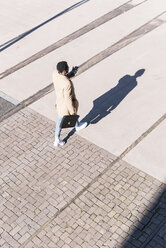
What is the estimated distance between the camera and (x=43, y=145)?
290 inches

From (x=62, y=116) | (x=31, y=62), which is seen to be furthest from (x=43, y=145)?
(x=31, y=62)

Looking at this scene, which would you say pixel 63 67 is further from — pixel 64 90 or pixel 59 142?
pixel 59 142

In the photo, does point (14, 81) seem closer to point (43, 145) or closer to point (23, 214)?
point (43, 145)

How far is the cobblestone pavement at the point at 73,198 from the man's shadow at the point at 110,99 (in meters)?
0.79

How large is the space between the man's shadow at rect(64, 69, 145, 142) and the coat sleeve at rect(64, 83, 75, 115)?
3.08 ft

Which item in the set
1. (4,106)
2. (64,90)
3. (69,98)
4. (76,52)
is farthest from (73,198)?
(76,52)

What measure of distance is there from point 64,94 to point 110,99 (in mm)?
2206

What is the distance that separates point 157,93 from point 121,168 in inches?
105

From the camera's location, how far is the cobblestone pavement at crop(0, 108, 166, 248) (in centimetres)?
554

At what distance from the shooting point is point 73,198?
618 cm

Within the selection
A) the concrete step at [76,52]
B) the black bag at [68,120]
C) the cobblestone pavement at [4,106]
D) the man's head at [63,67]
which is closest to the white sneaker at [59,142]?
the black bag at [68,120]

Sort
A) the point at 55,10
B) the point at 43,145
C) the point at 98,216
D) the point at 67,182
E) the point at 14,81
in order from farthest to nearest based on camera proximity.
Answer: the point at 55,10
the point at 14,81
the point at 43,145
the point at 67,182
the point at 98,216

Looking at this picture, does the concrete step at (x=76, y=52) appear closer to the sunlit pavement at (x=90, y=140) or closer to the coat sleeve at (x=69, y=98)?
the sunlit pavement at (x=90, y=140)

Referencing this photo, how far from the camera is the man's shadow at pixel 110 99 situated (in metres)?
8.00
